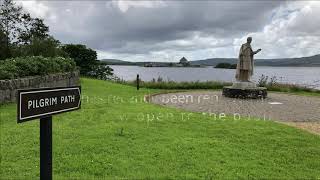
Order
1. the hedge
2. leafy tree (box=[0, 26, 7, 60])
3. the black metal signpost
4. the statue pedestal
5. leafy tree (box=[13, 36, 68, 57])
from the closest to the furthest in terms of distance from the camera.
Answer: the black metal signpost
the hedge
the statue pedestal
leafy tree (box=[0, 26, 7, 60])
leafy tree (box=[13, 36, 68, 57])

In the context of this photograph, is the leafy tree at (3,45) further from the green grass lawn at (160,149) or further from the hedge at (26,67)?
the green grass lawn at (160,149)

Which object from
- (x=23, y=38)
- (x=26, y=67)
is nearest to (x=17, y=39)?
(x=23, y=38)

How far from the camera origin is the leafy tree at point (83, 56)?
48.4 meters

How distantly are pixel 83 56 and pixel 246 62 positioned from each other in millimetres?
31986

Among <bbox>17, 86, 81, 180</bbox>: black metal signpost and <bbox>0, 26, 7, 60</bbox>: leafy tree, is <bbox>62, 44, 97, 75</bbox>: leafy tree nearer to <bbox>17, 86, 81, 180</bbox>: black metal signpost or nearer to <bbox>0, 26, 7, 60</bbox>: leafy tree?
<bbox>0, 26, 7, 60</bbox>: leafy tree

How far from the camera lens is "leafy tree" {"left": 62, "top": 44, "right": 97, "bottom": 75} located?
48438 mm

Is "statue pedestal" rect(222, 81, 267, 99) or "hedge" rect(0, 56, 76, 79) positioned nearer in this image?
"hedge" rect(0, 56, 76, 79)

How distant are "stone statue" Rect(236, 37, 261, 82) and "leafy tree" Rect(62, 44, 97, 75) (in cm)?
3067

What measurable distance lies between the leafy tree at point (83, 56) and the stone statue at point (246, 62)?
30.7 m

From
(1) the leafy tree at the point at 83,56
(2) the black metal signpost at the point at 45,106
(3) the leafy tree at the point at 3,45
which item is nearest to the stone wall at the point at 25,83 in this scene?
(3) the leafy tree at the point at 3,45

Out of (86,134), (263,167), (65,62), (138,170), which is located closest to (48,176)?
(138,170)

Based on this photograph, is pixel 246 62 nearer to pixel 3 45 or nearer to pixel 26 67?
pixel 26 67

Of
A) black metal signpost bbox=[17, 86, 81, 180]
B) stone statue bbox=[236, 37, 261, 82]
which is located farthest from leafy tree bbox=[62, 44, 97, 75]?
black metal signpost bbox=[17, 86, 81, 180]

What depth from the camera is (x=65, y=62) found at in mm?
22219
